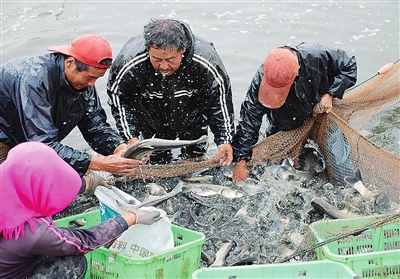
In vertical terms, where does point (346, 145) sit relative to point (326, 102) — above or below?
below

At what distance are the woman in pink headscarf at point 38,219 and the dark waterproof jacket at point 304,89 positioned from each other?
2.54 meters

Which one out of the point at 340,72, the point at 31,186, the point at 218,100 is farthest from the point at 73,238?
the point at 340,72

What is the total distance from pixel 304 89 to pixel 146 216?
99.2 inches

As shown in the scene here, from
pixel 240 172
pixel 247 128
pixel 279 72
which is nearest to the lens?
pixel 279 72

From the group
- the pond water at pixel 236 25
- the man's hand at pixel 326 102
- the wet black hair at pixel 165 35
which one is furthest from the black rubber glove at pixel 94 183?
the pond water at pixel 236 25

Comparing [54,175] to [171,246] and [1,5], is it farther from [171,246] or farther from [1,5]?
[1,5]

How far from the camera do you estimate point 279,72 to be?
16.3 feet

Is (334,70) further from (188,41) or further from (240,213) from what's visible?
(240,213)

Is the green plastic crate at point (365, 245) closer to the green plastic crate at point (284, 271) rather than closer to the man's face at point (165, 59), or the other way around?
the green plastic crate at point (284, 271)

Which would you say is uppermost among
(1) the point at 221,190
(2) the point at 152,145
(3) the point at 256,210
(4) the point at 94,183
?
(2) the point at 152,145

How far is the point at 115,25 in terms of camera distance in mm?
11258

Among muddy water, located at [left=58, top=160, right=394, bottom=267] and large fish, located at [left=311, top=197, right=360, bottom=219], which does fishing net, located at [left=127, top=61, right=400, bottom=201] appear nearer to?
muddy water, located at [left=58, top=160, right=394, bottom=267]

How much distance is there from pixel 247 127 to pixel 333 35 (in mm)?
5943

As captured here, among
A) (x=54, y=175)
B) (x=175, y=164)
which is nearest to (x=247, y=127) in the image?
(x=175, y=164)
